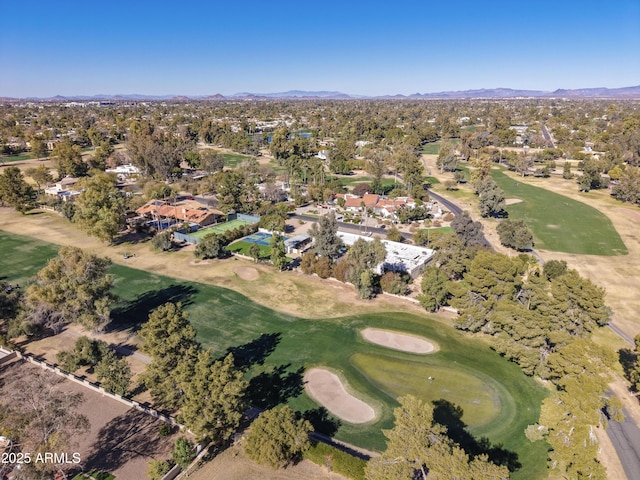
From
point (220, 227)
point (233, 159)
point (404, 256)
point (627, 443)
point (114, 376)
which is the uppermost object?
point (233, 159)

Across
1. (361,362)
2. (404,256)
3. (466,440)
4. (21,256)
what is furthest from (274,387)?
(21,256)

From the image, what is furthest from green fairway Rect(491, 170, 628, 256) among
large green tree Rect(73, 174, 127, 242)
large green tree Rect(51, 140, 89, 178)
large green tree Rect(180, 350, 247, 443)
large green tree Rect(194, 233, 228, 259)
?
large green tree Rect(51, 140, 89, 178)

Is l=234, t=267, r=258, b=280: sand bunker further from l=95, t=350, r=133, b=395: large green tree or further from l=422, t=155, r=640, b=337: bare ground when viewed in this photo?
l=422, t=155, r=640, b=337: bare ground

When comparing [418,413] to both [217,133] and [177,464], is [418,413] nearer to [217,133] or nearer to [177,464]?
[177,464]

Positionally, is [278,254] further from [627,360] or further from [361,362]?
[627,360]

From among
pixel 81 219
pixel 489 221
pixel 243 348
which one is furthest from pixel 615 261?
pixel 81 219

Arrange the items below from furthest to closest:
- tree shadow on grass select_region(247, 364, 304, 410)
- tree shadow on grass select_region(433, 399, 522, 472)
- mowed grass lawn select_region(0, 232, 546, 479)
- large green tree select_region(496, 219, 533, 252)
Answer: large green tree select_region(496, 219, 533, 252) → tree shadow on grass select_region(247, 364, 304, 410) → mowed grass lawn select_region(0, 232, 546, 479) → tree shadow on grass select_region(433, 399, 522, 472)
